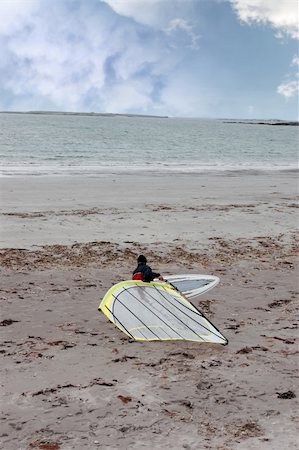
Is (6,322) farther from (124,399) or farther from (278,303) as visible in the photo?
(278,303)

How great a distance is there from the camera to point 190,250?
1141 cm

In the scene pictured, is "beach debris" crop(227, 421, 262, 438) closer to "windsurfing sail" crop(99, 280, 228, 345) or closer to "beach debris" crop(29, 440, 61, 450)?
"beach debris" crop(29, 440, 61, 450)

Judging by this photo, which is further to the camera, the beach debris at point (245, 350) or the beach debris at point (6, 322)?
the beach debris at point (6, 322)

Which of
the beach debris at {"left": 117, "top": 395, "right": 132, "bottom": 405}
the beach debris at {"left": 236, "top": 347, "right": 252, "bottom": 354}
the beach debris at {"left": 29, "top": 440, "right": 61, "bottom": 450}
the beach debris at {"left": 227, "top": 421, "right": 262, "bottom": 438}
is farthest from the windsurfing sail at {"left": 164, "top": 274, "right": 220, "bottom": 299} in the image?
the beach debris at {"left": 29, "top": 440, "right": 61, "bottom": 450}

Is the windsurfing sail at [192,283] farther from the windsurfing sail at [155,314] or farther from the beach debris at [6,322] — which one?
the beach debris at [6,322]

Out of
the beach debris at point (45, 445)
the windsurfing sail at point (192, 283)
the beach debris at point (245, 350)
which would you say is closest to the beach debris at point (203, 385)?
the beach debris at point (245, 350)

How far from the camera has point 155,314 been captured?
7371 millimetres

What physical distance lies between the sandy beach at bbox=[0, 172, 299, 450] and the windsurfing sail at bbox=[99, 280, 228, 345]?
0.59ft

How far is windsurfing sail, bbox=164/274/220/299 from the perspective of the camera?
27.6ft

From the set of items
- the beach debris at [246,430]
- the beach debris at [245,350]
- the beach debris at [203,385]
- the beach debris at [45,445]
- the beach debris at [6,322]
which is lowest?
the beach debris at [246,430]

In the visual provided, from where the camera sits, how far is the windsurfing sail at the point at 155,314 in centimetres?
→ 678

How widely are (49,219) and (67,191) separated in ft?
19.8

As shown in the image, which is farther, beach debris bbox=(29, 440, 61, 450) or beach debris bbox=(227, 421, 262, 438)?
beach debris bbox=(227, 421, 262, 438)

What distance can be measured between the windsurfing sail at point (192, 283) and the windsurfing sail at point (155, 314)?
1.25 feet
